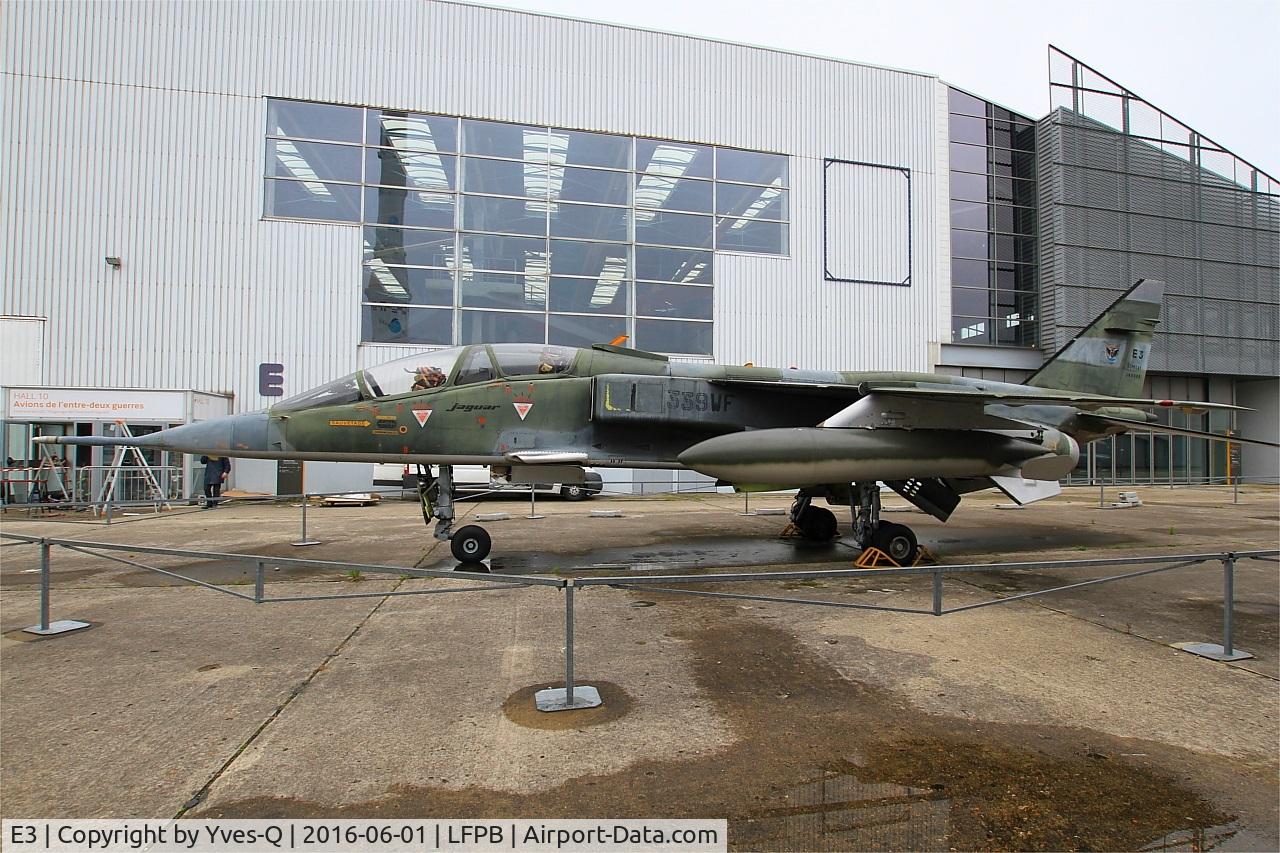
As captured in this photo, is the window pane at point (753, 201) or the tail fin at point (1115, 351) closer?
the tail fin at point (1115, 351)

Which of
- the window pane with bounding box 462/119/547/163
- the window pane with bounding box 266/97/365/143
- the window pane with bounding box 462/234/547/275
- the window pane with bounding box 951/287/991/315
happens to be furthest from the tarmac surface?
the window pane with bounding box 951/287/991/315

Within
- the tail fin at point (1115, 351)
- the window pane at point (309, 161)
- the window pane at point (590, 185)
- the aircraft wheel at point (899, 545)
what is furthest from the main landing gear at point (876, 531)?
the window pane at point (309, 161)

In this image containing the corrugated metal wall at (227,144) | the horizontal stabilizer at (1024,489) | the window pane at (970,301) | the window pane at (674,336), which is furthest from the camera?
the window pane at (970,301)

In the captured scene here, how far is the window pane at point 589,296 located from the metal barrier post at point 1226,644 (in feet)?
55.8

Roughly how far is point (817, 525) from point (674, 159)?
50.3 feet

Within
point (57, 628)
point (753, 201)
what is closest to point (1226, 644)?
point (57, 628)

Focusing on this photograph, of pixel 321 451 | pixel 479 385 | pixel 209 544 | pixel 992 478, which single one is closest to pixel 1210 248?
pixel 992 478

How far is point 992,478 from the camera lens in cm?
889

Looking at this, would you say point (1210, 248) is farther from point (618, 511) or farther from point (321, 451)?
point (321, 451)

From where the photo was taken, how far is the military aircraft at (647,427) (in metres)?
7.17

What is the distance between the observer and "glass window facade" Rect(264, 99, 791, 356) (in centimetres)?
1883

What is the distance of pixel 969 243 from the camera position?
2372cm

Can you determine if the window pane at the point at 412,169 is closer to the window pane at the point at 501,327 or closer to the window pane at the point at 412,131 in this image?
the window pane at the point at 412,131

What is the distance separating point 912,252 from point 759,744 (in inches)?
887
